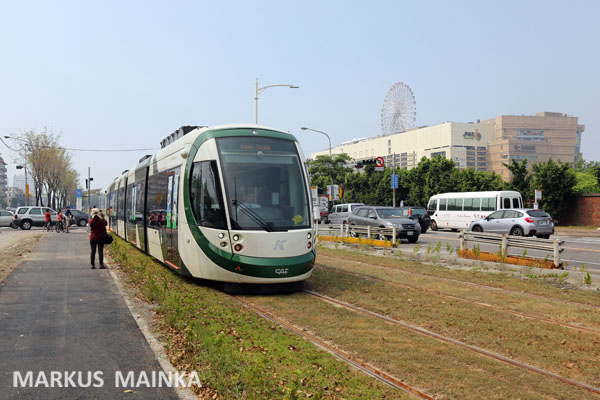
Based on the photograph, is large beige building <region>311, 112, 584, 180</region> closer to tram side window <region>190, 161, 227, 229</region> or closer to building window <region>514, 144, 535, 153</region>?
building window <region>514, 144, 535, 153</region>

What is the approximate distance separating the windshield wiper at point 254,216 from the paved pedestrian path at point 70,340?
282cm

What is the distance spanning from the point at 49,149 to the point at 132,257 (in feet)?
184

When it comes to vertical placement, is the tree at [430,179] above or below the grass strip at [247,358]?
above

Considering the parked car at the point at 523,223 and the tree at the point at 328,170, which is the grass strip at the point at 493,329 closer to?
the parked car at the point at 523,223

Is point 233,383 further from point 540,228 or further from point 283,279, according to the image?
point 540,228

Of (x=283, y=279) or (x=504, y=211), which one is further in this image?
(x=504, y=211)

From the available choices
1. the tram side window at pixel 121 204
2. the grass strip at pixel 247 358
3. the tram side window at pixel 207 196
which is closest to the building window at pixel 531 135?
the tram side window at pixel 121 204

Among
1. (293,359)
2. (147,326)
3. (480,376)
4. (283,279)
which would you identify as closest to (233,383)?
(293,359)

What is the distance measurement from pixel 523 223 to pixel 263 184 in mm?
18812

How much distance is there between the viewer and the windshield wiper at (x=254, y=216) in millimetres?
10141

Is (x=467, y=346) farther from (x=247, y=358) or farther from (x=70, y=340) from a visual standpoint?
(x=70, y=340)

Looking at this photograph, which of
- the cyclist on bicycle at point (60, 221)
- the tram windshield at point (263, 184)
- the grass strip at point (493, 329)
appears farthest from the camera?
the cyclist on bicycle at point (60, 221)

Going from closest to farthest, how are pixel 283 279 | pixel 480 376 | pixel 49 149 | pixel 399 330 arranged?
pixel 480 376
pixel 399 330
pixel 283 279
pixel 49 149

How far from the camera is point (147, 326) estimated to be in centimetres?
778
